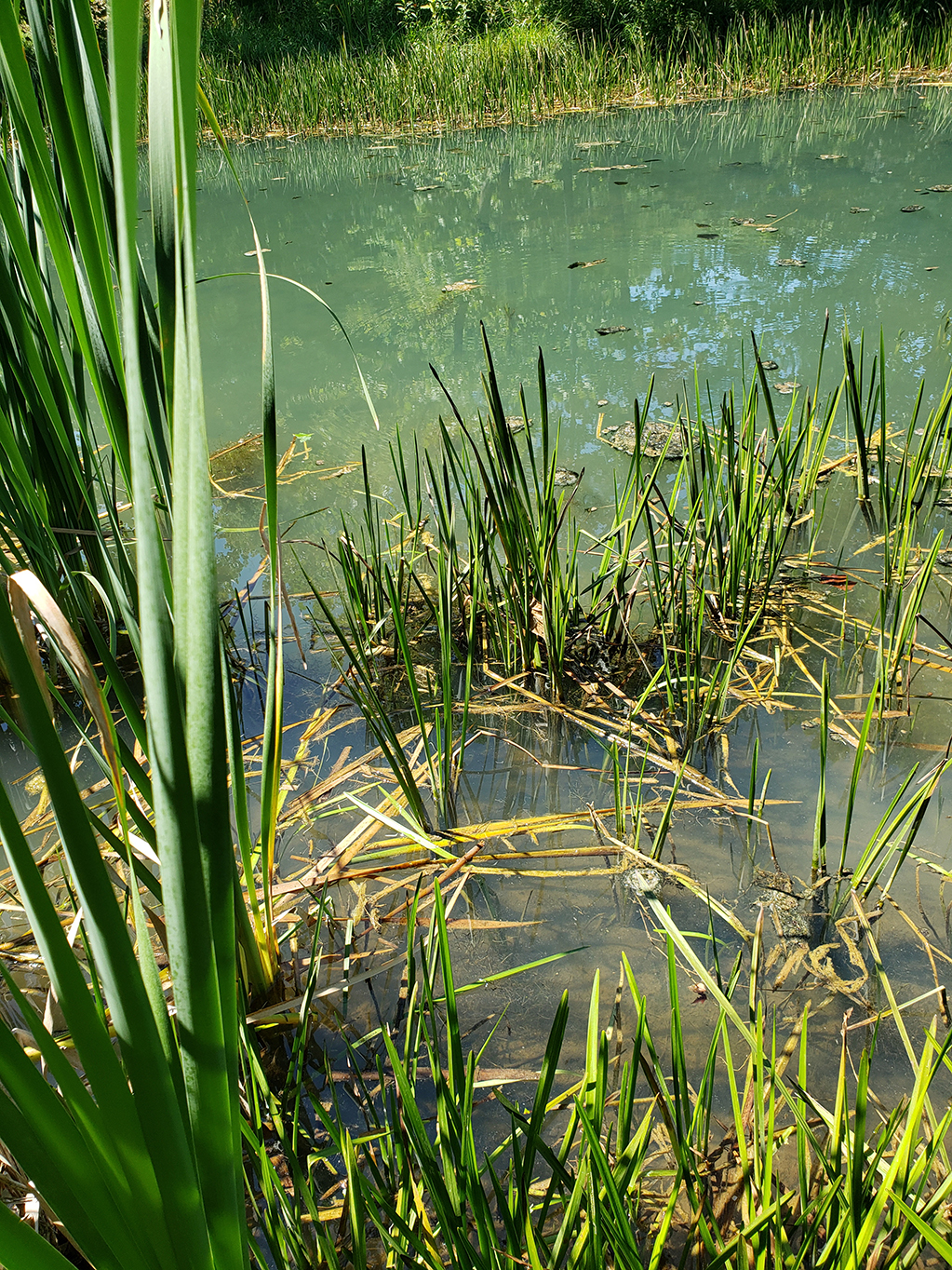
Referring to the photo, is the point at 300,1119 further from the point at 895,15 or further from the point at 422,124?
the point at 895,15

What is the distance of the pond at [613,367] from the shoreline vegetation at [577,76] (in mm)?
799

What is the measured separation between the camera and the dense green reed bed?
8078 mm

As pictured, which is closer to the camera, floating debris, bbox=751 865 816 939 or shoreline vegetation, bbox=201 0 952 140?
floating debris, bbox=751 865 816 939

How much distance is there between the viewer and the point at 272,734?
78 cm

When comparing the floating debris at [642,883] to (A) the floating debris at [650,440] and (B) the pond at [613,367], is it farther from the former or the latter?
(A) the floating debris at [650,440]

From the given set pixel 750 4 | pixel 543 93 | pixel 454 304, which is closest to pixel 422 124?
pixel 543 93

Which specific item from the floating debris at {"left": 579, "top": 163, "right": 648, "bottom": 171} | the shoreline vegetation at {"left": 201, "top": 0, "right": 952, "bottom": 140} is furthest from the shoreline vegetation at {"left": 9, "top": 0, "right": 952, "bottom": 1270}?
the shoreline vegetation at {"left": 201, "top": 0, "right": 952, "bottom": 140}

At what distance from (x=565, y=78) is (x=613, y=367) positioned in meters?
7.35

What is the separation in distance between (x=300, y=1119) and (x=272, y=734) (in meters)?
0.44

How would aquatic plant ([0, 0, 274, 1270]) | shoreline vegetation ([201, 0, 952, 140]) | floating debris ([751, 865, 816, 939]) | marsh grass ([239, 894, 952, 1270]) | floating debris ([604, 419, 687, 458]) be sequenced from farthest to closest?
shoreline vegetation ([201, 0, 952, 140]) → floating debris ([604, 419, 687, 458]) → floating debris ([751, 865, 816, 939]) → marsh grass ([239, 894, 952, 1270]) → aquatic plant ([0, 0, 274, 1270])

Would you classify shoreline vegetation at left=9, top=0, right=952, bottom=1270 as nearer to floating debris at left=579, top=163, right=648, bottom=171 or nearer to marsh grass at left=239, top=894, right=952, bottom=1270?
marsh grass at left=239, top=894, right=952, bottom=1270

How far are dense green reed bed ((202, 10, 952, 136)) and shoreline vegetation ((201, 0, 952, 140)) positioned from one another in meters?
0.01

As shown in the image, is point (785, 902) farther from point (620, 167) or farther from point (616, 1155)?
point (620, 167)

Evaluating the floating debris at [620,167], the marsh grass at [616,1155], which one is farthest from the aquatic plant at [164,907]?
the floating debris at [620,167]
